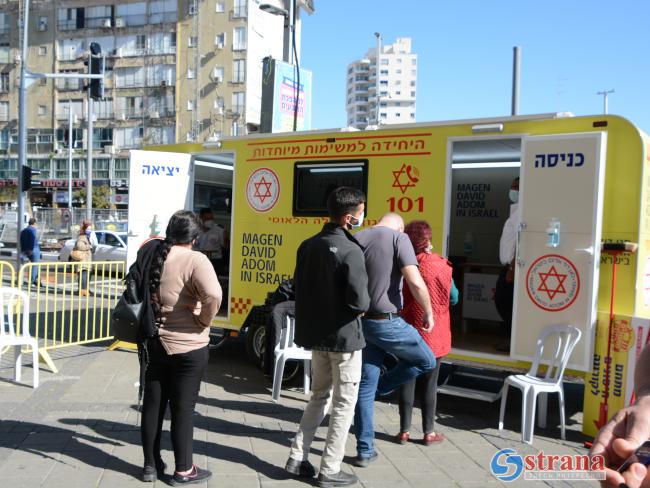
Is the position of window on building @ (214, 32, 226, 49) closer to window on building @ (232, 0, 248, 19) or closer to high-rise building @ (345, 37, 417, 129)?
window on building @ (232, 0, 248, 19)

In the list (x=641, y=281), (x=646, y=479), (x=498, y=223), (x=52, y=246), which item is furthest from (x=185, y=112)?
(x=646, y=479)

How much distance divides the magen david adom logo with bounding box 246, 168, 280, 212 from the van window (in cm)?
32

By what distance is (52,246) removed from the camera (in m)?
26.1

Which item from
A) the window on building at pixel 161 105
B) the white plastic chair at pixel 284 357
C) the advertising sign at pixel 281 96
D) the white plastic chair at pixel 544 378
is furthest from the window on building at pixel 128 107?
the white plastic chair at pixel 544 378

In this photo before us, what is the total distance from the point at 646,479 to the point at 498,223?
750 cm

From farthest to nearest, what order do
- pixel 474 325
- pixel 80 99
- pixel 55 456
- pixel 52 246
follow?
pixel 80 99 < pixel 52 246 < pixel 474 325 < pixel 55 456

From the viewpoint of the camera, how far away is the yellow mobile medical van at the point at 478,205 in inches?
210

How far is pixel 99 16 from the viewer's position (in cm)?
4991

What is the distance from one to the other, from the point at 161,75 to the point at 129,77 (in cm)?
272

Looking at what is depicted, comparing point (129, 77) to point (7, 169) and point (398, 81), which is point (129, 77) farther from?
point (398, 81)

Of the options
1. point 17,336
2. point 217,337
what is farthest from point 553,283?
point 217,337

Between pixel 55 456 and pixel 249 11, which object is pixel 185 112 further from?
pixel 55 456

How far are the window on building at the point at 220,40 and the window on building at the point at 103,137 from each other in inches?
427

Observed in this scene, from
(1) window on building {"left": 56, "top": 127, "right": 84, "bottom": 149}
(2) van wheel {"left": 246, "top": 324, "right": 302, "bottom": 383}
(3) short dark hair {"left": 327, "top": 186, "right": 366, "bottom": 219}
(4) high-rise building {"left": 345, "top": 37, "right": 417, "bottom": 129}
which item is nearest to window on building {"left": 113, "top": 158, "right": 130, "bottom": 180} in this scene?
(1) window on building {"left": 56, "top": 127, "right": 84, "bottom": 149}
